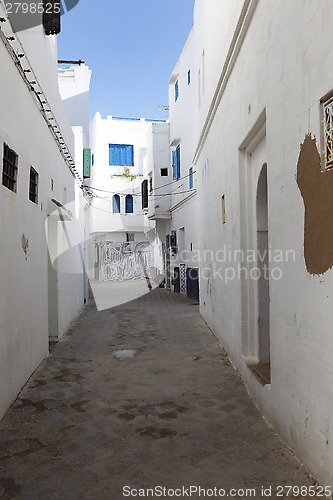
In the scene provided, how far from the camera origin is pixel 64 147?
997 centimetres

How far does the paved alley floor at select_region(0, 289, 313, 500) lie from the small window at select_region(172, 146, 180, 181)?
507 inches

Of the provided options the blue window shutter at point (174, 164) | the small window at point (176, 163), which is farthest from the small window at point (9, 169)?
the blue window shutter at point (174, 164)

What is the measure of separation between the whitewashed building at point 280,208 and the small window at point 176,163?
37.7 feet

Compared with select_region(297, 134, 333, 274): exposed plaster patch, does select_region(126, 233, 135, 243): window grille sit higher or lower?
higher

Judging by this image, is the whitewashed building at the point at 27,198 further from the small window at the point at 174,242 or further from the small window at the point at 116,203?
the small window at the point at 116,203

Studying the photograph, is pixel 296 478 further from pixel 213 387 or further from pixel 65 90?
pixel 65 90

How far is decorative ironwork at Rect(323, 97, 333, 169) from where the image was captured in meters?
2.92

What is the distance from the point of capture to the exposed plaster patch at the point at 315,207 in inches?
117

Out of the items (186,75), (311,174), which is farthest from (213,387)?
(186,75)

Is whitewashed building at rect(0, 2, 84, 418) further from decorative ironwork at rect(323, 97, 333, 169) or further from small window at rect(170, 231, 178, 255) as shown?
small window at rect(170, 231, 178, 255)

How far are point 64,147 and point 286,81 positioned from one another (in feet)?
23.5

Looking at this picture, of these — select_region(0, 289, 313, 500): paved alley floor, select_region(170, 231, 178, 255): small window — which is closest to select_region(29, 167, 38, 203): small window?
select_region(0, 289, 313, 500): paved alley floor

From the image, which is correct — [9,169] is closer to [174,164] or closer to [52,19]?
[52,19]

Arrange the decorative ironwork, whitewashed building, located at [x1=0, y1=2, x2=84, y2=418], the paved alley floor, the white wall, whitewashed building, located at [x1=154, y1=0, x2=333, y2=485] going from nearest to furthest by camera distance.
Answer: the decorative ironwork
whitewashed building, located at [x1=154, y1=0, x2=333, y2=485]
the paved alley floor
whitewashed building, located at [x1=0, y1=2, x2=84, y2=418]
the white wall
